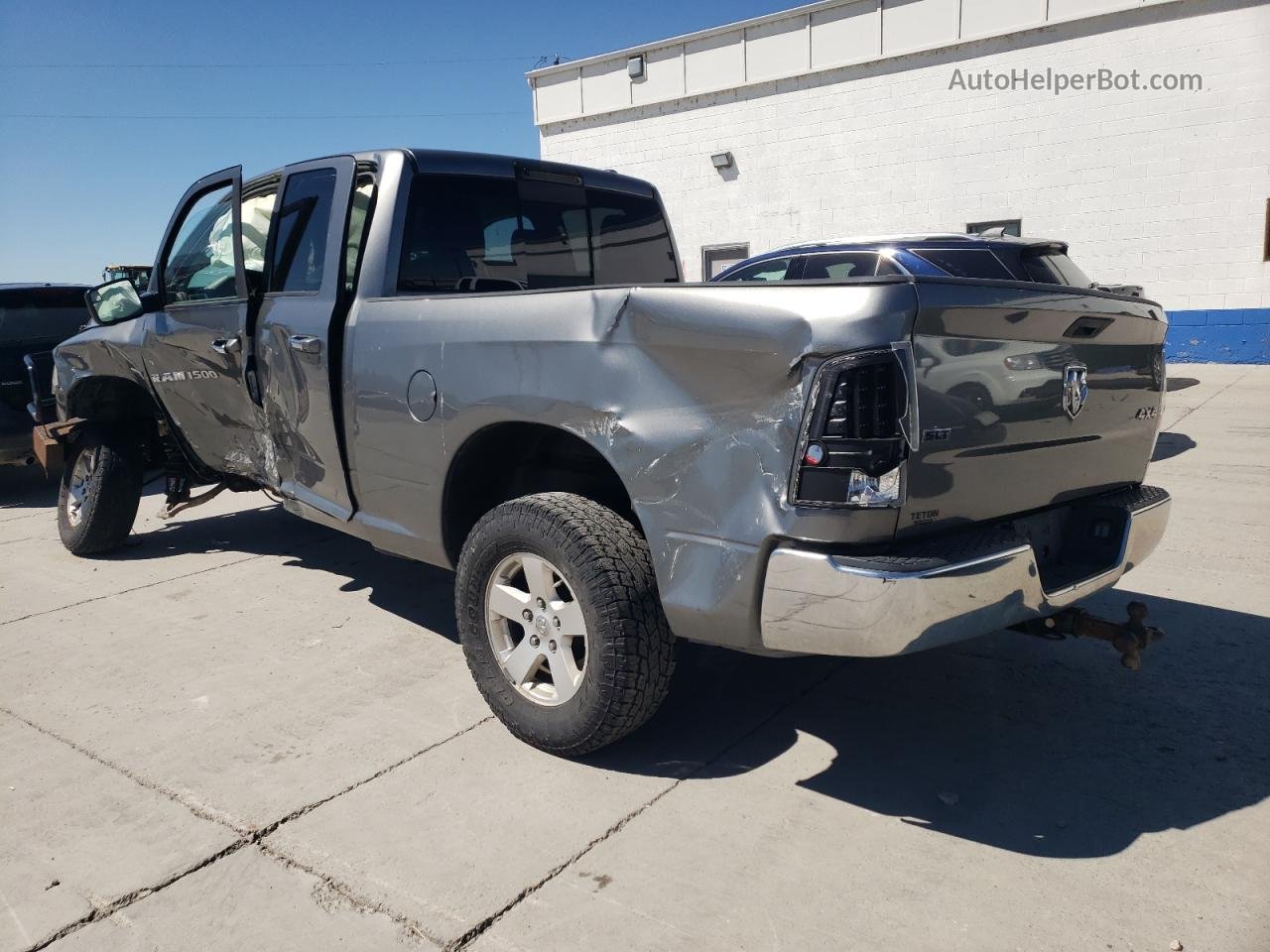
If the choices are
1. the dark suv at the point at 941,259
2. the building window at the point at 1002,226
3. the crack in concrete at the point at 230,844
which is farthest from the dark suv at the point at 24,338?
the building window at the point at 1002,226

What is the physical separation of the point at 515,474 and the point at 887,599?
5.59 feet

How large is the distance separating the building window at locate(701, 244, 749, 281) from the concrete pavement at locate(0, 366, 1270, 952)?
13427 millimetres

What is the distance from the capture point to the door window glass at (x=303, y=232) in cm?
404

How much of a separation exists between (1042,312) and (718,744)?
1.73 metres

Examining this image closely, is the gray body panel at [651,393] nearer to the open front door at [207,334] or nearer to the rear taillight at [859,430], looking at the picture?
the rear taillight at [859,430]

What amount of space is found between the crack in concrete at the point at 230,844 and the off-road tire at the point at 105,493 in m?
2.45

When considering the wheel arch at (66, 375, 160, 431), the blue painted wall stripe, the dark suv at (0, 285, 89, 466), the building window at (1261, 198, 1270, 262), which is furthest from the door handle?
the building window at (1261, 198, 1270, 262)

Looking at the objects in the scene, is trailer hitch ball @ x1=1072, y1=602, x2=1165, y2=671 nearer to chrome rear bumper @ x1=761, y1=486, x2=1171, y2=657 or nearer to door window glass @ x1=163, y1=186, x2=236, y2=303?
chrome rear bumper @ x1=761, y1=486, x2=1171, y2=657

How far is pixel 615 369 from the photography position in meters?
2.75

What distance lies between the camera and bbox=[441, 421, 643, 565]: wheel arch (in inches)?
129

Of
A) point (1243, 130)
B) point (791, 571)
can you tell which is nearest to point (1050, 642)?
point (791, 571)

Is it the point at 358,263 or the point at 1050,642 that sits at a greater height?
the point at 358,263

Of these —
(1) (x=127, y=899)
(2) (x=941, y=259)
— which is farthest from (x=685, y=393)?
(2) (x=941, y=259)

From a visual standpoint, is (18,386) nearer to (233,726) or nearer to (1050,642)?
(233,726)
